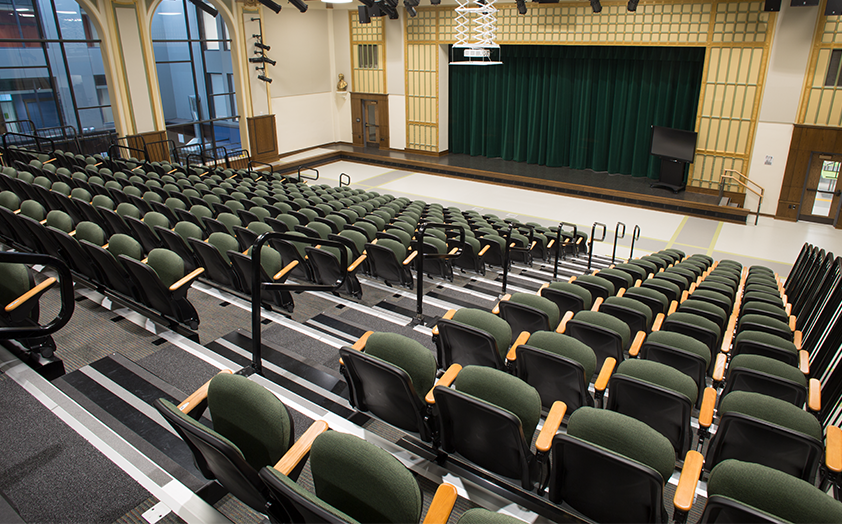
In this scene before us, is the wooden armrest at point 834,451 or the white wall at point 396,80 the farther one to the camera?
the white wall at point 396,80

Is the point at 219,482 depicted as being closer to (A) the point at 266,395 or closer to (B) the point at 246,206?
(A) the point at 266,395

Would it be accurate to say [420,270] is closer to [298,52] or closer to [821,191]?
[821,191]

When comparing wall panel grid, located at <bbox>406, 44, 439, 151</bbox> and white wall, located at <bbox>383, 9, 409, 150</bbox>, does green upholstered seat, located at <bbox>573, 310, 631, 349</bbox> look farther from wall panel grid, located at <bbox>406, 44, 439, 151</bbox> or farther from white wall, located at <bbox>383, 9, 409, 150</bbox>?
white wall, located at <bbox>383, 9, 409, 150</bbox>

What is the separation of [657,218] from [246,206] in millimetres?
9911

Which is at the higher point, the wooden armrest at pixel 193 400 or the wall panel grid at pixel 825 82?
the wall panel grid at pixel 825 82

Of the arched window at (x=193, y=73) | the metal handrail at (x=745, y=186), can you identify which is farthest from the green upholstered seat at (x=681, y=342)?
the arched window at (x=193, y=73)

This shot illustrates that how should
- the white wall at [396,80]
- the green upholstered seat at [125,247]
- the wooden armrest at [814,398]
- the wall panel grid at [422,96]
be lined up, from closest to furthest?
the wooden armrest at [814,398], the green upholstered seat at [125,247], the wall panel grid at [422,96], the white wall at [396,80]

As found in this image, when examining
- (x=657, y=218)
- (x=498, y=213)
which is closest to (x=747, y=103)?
(x=657, y=218)

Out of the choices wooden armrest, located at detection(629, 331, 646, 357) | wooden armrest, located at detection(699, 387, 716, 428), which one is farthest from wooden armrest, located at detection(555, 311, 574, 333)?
wooden armrest, located at detection(699, 387, 716, 428)

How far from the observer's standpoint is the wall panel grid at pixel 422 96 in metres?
17.4

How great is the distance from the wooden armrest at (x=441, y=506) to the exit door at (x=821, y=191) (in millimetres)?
13847

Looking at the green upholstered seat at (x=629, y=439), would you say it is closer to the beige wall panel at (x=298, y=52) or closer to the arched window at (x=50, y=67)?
the arched window at (x=50, y=67)

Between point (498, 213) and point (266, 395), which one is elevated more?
point (266, 395)

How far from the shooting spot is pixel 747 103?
1274cm
